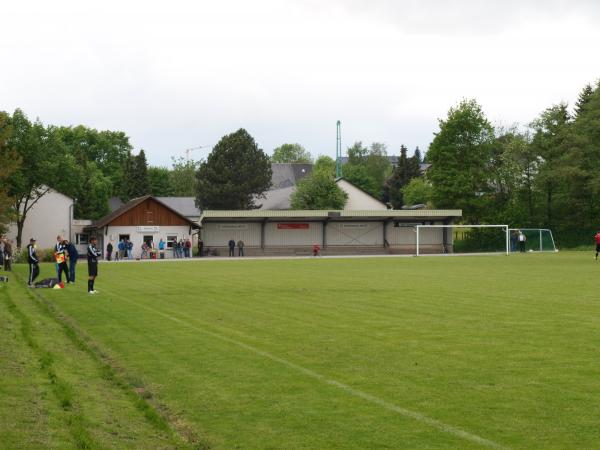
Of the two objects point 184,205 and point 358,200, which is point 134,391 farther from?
point 184,205

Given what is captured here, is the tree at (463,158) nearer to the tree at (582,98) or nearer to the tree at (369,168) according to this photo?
the tree at (582,98)

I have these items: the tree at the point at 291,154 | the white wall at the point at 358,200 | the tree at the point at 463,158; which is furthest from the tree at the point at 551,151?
the tree at the point at 291,154

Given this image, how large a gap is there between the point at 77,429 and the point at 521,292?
19675 millimetres

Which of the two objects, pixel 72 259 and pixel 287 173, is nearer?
pixel 72 259

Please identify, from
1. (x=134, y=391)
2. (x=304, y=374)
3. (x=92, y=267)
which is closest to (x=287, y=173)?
(x=92, y=267)

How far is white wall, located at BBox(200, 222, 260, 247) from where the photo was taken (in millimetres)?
78250

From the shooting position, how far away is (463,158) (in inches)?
3474

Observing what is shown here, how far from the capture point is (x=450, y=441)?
25.4 feet

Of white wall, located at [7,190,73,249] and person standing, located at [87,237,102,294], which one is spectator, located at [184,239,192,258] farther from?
person standing, located at [87,237,102,294]

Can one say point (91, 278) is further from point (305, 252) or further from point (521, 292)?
point (305, 252)

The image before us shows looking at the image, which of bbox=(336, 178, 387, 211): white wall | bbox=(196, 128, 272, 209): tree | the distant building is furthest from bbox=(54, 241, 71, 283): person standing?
bbox=(196, 128, 272, 209): tree

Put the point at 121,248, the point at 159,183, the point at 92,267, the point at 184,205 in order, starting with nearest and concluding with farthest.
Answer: the point at 92,267 < the point at 121,248 < the point at 184,205 < the point at 159,183

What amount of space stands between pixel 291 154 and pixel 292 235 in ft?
387

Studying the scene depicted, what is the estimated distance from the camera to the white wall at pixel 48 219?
82.8 m
